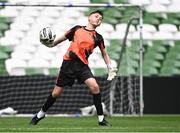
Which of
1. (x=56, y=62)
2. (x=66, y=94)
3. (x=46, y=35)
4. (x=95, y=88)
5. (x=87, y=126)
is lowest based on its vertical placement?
(x=66, y=94)

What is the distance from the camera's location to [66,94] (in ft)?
57.0

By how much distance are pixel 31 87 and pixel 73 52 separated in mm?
6028

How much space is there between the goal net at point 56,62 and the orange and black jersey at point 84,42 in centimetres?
437

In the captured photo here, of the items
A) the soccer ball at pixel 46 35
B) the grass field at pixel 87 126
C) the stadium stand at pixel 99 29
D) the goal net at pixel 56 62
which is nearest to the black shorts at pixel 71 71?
the soccer ball at pixel 46 35

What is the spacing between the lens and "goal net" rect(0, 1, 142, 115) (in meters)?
17.0

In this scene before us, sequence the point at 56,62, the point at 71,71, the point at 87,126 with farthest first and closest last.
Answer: the point at 56,62, the point at 71,71, the point at 87,126

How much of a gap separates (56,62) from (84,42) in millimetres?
7523

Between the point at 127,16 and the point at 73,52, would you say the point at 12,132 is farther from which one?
the point at 127,16

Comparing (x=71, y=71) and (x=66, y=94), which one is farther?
(x=66, y=94)

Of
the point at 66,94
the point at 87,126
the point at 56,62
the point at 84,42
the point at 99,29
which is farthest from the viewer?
the point at 99,29

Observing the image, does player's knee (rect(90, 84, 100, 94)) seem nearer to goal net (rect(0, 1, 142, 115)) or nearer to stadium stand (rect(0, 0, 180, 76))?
goal net (rect(0, 1, 142, 115))

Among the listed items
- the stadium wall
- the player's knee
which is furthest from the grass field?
the stadium wall

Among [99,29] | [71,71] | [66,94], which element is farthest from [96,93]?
[99,29]

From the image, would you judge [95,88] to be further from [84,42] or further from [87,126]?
[84,42]
